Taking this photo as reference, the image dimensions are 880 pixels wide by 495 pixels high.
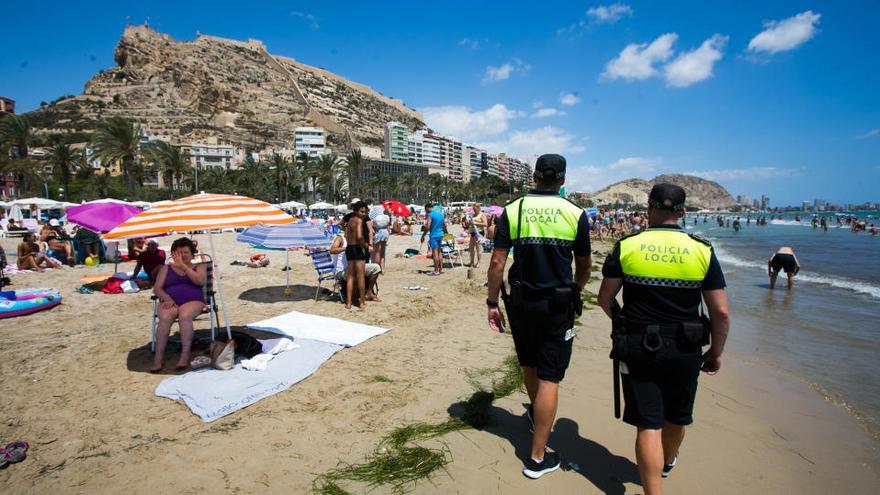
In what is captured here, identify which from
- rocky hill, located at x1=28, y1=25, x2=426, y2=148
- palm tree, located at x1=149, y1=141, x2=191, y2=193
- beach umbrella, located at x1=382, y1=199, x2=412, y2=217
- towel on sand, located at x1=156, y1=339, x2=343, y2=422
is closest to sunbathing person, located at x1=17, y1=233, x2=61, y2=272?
towel on sand, located at x1=156, y1=339, x2=343, y2=422

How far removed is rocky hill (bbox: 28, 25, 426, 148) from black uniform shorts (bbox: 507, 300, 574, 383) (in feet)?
377

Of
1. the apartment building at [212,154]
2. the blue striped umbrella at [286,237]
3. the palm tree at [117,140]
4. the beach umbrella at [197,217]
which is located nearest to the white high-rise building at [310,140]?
the apartment building at [212,154]

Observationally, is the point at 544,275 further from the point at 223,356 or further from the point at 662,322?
the point at 223,356

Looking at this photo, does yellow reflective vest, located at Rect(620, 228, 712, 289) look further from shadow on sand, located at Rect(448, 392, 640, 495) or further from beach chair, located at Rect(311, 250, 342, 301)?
beach chair, located at Rect(311, 250, 342, 301)

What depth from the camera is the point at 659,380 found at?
216 cm

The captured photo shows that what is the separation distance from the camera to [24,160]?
4009cm

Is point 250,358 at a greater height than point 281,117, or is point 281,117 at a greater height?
point 281,117

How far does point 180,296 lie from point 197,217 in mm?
923

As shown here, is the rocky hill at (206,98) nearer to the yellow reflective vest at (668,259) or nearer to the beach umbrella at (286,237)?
the beach umbrella at (286,237)

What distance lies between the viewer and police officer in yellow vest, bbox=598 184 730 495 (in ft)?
6.90

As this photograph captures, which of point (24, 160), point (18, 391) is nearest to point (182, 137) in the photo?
point (24, 160)

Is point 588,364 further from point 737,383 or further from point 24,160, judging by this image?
point 24,160

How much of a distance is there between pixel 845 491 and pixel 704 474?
35.8 inches

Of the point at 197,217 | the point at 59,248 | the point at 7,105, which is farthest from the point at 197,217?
the point at 7,105
